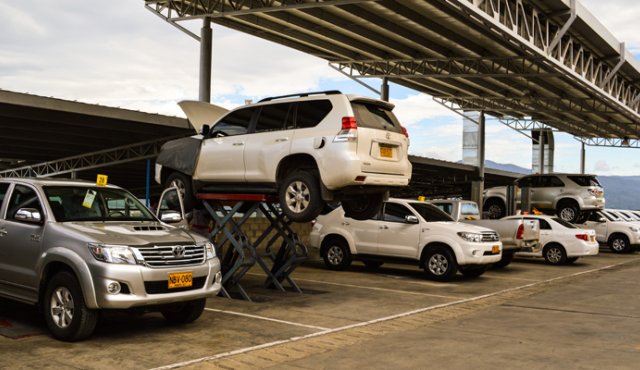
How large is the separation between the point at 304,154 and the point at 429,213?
5.66m

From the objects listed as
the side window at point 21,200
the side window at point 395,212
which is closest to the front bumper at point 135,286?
the side window at point 21,200

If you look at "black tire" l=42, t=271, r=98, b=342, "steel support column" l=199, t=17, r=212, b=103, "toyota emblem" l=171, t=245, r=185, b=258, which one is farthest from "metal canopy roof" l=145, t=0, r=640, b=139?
"black tire" l=42, t=271, r=98, b=342

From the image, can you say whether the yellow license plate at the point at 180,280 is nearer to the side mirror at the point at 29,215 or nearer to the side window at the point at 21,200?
the side mirror at the point at 29,215

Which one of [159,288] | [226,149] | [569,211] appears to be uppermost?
[226,149]

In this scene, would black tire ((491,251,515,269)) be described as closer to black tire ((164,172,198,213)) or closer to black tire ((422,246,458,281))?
black tire ((422,246,458,281))

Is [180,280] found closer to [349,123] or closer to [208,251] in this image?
[208,251]

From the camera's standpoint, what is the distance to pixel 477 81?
3052 centimetres

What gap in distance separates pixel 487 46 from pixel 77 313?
19.9 metres

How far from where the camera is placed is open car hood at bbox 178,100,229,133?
11.4m

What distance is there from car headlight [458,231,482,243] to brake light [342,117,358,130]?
5.26 metres

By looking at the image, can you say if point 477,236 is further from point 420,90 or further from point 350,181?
point 420,90

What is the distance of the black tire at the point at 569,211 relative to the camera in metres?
22.8

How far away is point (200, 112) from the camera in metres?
11.5

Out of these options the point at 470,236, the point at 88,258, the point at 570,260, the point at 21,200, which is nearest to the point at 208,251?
the point at 88,258
